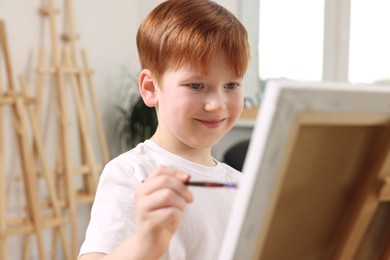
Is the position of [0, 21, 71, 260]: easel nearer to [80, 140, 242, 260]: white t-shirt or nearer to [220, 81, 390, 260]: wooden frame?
[80, 140, 242, 260]: white t-shirt

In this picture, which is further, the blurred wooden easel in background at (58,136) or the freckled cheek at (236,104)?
the blurred wooden easel in background at (58,136)

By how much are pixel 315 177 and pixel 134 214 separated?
0.44 meters

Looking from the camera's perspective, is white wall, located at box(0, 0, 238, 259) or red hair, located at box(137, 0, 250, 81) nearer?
red hair, located at box(137, 0, 250, 81)

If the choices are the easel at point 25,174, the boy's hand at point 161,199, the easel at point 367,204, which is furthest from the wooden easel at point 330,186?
the easel at point 25,174

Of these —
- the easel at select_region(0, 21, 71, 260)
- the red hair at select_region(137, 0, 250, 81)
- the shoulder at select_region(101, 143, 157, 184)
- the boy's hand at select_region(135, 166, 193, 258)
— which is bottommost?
the easel at select_region(0, 21, 71, 260)

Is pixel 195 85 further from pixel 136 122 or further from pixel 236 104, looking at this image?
pixel 136 122

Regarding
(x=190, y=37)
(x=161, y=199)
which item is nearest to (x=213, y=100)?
(x=190, y=37)

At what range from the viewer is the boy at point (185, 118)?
3.59ft

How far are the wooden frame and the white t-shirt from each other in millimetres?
377

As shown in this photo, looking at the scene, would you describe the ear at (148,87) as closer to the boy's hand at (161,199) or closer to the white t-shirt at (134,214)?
the white t-shirt at (134,214)

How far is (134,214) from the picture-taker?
3.56 ft

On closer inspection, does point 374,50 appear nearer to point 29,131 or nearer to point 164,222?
point 29,131

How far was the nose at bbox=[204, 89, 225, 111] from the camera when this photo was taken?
3.79 ft

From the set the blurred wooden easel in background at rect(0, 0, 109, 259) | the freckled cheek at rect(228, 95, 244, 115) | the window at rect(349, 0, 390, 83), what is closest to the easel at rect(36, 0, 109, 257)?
the blurred wooden easel in background at rect(0, 0, 109, 259)
